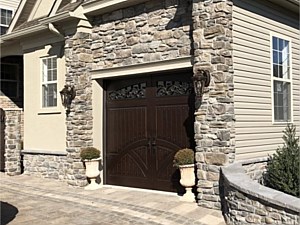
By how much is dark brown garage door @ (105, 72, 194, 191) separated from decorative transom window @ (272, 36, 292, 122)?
2.25 meters

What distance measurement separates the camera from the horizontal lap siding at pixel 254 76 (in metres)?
7.55

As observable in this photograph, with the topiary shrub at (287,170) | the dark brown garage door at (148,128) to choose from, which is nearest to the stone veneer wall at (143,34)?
the dark brown garage door at (148,128)

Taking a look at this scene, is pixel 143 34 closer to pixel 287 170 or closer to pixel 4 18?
pixel 287 170

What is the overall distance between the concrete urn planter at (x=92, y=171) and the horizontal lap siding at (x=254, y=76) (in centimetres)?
370

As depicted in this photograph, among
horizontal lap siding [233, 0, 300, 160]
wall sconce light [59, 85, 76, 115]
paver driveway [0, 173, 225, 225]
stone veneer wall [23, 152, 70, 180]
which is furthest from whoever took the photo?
stone veneer wall [23, 152, 70, 180]

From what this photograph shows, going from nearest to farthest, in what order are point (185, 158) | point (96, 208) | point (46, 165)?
point (96, 208) < point (185, 158) < point (46, 165)

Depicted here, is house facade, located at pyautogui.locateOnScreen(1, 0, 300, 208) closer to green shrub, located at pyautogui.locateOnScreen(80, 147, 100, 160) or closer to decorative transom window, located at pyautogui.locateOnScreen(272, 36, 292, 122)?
decorative transom window, located at pyautogui.locateOnScreen(272, 36, 292, 122)

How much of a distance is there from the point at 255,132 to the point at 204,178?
1.75 m

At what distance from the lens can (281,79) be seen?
9.07 metres

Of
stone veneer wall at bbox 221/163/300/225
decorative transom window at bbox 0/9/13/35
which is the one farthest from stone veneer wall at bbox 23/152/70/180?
decorative transom window at bbox 0/9/13/35

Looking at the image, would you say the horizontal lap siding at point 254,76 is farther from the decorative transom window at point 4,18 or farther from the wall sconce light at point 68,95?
the decorative transom window at point 4,18

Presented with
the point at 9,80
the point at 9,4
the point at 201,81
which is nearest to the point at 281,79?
the point at 201,81

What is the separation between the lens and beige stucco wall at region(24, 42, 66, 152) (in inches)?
422

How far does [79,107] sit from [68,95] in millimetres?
490
